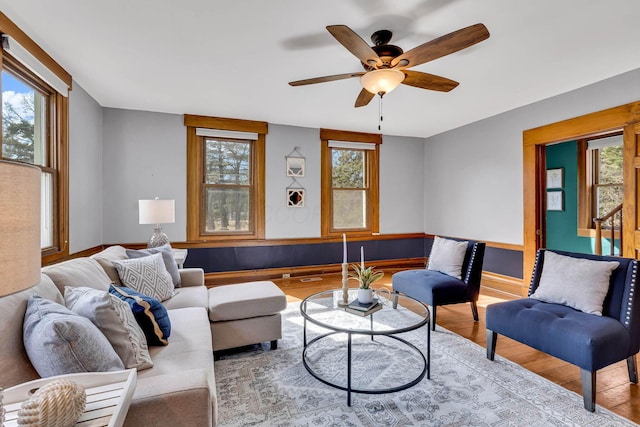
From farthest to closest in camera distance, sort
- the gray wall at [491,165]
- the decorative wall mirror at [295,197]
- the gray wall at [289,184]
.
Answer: the decorative wall mirror at [295,197]
the gray wall at [289,184]
the gray wall at [491,165]

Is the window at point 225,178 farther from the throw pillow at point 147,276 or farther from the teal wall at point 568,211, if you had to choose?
the teal wall at point 568,211

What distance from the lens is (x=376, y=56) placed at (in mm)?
2201

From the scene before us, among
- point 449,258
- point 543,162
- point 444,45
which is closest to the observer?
point 444,45

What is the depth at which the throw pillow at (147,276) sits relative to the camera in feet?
7.56

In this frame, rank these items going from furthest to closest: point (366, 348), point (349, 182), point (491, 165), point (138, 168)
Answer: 1. point (349, 182)
2. point (491, 165)
3. point (138, 168)
4. point (366, 348)

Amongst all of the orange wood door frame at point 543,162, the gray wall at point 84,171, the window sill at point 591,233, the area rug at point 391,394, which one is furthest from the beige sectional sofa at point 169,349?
the window sill at point 591,233

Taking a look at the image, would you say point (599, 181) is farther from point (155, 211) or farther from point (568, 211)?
point (155, 211)

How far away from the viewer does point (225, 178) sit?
189 inches

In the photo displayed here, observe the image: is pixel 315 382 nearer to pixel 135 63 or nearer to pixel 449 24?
pixel 449 24

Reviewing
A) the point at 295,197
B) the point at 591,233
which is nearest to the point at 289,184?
the point at 295,197

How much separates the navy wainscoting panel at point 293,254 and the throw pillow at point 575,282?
3238mm

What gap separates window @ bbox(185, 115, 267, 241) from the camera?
4574 millimetres

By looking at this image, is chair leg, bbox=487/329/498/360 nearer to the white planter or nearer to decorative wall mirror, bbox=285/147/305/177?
the white planter

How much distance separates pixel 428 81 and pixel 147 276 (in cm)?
270
